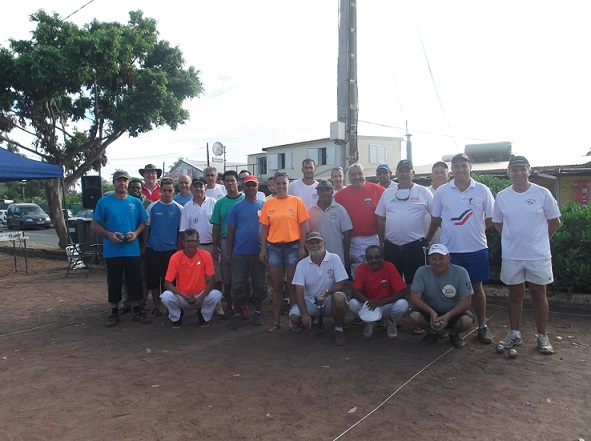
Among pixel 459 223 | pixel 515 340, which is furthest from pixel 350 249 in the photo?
pixel 515 340

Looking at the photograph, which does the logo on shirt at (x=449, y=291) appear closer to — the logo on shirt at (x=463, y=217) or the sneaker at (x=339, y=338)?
the logo on shirt at (x=463, y=217)

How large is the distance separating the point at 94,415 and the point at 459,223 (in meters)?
3.80

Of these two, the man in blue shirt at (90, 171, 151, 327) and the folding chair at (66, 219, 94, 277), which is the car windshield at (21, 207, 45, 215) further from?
the man in blue shirt at (90, 171, 151, 327)

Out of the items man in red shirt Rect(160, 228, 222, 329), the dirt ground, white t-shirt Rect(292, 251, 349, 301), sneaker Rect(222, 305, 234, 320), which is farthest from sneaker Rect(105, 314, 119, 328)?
white t-shirt Rect(292, 251, 349, 301)

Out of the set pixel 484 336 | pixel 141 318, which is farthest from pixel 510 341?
pixel 141 318

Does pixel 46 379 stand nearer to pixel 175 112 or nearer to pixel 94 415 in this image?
pixel 94 415

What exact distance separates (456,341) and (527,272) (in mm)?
970

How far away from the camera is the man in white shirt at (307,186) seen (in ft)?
21.8

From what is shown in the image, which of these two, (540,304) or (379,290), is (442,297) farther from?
(540,304)

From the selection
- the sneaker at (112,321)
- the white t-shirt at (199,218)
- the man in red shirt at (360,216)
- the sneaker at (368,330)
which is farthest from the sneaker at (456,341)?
the sneaker at (112,321)

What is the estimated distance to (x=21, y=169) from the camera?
10.1 m

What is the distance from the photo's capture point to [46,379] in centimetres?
457

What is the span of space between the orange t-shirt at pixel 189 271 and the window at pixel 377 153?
32.7m

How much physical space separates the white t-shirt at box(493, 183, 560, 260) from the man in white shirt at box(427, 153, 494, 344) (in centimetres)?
33
